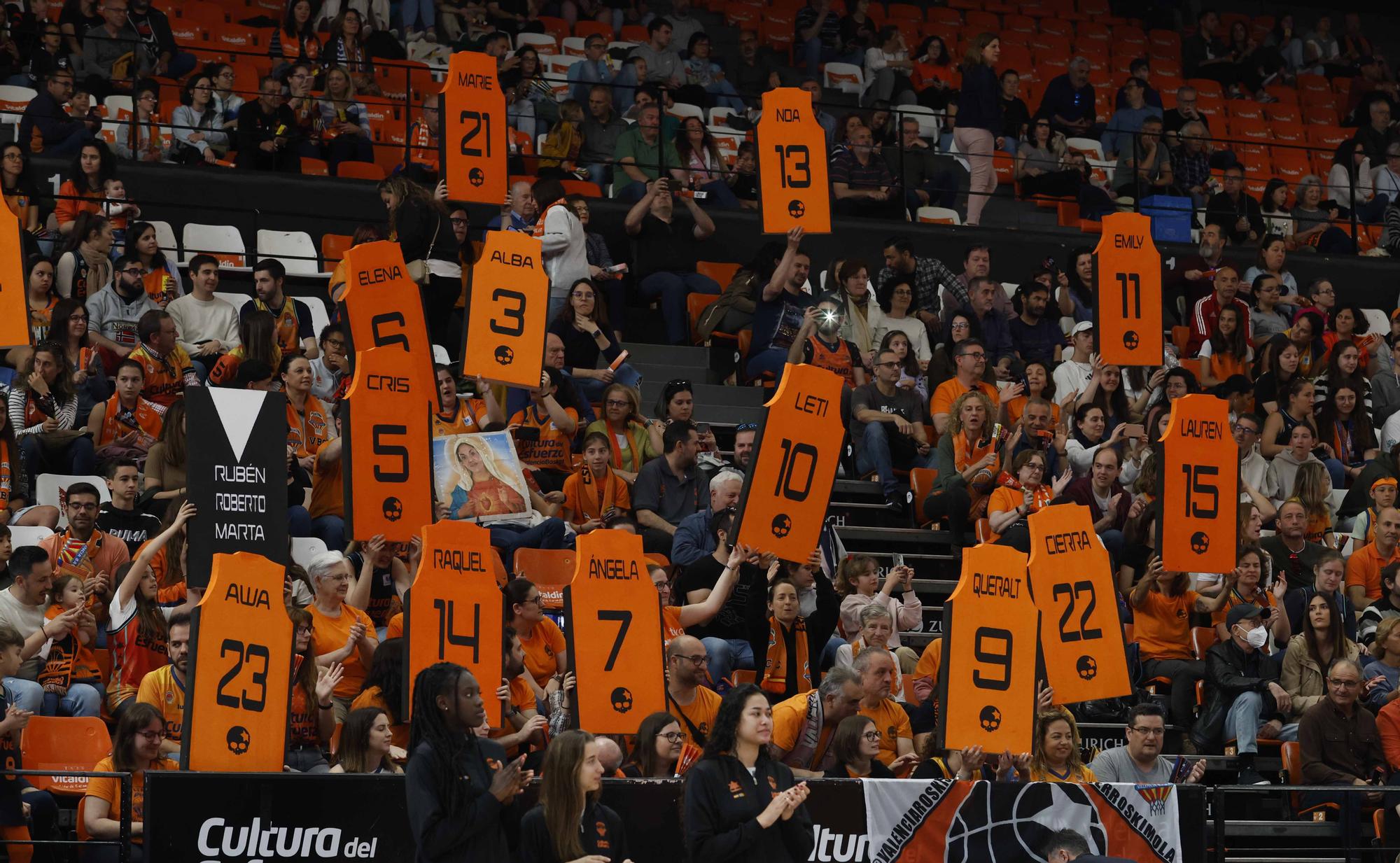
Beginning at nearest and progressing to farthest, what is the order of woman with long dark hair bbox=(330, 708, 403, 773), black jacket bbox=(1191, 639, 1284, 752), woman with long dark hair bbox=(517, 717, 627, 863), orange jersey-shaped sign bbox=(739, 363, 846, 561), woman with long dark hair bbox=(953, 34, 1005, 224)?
woman with long dark hair bbox=(517, 717, 627, 863), woman with long dark hair bbox=(330, 708, 403, 773), orange jersey-shaped sign bbox=(739, 363, 846, 561), black jacket bbox=(1191, 639, 1284, 752), woman with long dark hair bbox=(953, 34, 1005, 224)

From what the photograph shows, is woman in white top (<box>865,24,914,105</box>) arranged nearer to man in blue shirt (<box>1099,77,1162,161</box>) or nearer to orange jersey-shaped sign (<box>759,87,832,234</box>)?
man in blue shirt (<box>1099,77,1162,161</box>)

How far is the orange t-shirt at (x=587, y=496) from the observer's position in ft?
39.9

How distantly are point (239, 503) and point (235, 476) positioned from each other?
0.38 ft

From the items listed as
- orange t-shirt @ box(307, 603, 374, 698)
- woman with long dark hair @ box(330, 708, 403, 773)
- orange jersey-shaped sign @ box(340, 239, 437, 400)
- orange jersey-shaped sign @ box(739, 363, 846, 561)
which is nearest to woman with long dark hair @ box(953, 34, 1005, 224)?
orange jersey-shaped sign @ box(340, 239, 437, 400)

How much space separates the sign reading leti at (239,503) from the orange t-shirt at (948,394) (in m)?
6.23

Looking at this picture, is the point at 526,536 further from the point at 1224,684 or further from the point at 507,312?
the point at 1224,684

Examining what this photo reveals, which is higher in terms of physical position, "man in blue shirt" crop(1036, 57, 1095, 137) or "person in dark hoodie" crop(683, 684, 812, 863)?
"man in blue shirt" crop(1036, 57, 1095, 137)

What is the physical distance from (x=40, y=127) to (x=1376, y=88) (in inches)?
544

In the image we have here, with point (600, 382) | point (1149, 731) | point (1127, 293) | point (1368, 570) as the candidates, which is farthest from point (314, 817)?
point (1368, 570)

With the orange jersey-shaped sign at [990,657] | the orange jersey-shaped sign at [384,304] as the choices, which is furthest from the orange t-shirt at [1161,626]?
the orange jersey-shaped sign at [384,304]

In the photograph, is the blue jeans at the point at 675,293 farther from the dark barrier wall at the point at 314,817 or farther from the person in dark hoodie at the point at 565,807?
the person in dark hoodie at the point at 565,807

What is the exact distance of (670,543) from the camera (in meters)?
11.8

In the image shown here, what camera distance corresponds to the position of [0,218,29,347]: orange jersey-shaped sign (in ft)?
31.5

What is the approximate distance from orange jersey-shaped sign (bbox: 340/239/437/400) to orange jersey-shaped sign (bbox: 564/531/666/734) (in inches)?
95.3
